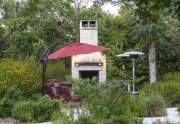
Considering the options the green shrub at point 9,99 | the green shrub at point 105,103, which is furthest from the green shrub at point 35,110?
the green shrub at point 105,103

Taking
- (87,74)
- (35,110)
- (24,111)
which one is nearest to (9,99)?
(24,111)

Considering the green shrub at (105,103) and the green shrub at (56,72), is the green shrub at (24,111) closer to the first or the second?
the green shrub at (105,103)

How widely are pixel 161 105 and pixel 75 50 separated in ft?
12.3

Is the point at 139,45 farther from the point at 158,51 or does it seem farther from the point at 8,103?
the point at 8,103

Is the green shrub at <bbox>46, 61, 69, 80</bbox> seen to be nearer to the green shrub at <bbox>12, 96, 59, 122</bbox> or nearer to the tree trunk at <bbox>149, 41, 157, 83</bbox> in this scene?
the tree trunk at <bbox>149, 41, 157, 83</bbox>

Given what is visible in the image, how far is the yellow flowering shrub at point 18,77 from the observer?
13.9 meters

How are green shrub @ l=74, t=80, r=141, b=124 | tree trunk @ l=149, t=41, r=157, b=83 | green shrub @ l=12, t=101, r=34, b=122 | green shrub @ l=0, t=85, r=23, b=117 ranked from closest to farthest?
green shrub @ l=74, t=80, r=141, b=124 < green shrub @ l=12, t=101, r=34, b=122 < green shrub @ l=0, t=85, r=23, b=117 < tree trunk @ l=149, t=41, r=157, b=83

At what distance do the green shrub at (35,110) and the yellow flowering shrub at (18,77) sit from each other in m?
1.43

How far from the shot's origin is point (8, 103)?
13125mm

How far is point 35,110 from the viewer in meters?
12.4

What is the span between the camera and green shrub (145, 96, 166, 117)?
12828 millimetres

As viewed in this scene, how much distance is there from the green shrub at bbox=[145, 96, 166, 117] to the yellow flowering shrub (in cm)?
346

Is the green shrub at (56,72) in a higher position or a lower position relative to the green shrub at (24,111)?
higher

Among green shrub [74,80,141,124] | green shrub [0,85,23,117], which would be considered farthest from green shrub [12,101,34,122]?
green shrub [74,80,141,124]
